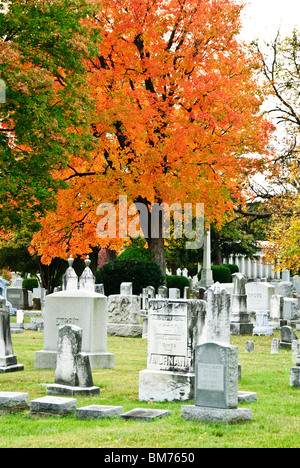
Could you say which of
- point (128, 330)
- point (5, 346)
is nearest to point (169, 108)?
point (128, 330)

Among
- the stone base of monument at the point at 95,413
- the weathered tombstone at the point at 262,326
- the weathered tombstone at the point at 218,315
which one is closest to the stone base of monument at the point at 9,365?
the weathered tombstone at the point at 218,315

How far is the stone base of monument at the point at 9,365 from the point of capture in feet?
38.7

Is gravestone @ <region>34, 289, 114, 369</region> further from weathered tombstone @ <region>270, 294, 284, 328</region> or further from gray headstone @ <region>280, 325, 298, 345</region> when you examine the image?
weathered tombstone @ <region>270, 294, 284, 328</region>

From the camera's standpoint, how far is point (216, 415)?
24.5ft

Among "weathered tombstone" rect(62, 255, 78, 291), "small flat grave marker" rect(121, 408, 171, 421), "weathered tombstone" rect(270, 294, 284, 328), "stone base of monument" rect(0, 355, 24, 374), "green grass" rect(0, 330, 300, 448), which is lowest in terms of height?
"green grass" rect(0, 330, 300, 448)

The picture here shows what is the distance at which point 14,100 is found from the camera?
1859 cm

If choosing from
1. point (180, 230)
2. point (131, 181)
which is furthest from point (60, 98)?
point (180, 230)

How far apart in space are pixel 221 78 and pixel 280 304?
8.40 metres

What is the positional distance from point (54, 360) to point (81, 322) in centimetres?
92

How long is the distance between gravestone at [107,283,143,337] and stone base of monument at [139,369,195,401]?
32.2 ft

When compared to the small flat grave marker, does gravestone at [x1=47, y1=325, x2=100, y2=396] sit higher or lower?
higher

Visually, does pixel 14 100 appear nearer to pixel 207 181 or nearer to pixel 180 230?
pixel 207 181

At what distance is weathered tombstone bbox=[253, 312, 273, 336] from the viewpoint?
20.0 metres

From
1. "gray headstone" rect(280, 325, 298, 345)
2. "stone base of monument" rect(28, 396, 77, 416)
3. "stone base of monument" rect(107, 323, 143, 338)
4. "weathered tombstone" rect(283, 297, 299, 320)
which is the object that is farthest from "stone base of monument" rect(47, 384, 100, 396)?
"weathered tombstone" rect(283, 297, 299, 320)
